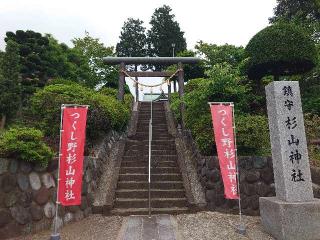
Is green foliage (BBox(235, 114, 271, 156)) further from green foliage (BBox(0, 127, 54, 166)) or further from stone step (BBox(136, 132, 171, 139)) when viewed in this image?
green foliage (BBox(0, 127, 54, 166))

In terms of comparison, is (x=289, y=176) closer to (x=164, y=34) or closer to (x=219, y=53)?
(x=219, y=53)

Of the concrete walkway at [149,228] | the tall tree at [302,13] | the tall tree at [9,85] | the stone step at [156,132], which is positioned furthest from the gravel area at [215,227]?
the tall tree at [302,13]

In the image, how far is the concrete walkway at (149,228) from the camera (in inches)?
250

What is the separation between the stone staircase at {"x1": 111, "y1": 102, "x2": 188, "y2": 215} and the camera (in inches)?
329

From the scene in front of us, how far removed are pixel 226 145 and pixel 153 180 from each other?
2827 millimetres

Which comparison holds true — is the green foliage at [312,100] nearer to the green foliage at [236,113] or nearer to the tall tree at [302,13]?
the green foliage at [236,113]

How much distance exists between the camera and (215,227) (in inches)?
276

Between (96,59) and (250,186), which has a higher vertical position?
(96,59)

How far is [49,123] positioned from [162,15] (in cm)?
3324

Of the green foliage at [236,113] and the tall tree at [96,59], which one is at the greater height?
the tall tree at [96,59]

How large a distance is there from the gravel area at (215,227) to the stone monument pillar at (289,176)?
1.22 ft

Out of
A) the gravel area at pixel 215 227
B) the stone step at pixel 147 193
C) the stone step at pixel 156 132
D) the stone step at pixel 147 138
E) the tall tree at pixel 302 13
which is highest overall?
the tall tree at pixel 302 13

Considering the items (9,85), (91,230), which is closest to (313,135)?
(91,230)

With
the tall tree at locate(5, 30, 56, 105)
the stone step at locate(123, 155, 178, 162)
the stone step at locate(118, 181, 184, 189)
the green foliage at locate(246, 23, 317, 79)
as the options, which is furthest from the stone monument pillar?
the tall tree at locate(5, 30, 56, 105)
